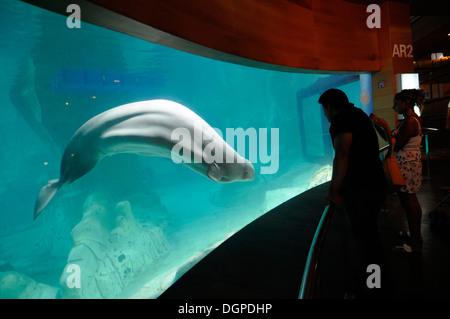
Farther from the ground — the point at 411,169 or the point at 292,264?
the point at 411,169

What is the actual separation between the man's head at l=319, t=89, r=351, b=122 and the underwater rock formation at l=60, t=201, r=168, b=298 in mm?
5463

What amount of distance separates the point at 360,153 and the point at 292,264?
1517 mm

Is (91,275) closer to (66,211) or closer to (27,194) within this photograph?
(66,211)

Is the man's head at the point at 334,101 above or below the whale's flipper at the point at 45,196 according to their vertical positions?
above

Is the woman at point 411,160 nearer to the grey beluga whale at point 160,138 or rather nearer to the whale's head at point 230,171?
the whale's head at point 230,171

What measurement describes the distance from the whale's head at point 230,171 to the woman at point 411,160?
1.74 meters

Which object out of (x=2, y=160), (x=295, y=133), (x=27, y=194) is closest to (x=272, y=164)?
(x=295, y=133)

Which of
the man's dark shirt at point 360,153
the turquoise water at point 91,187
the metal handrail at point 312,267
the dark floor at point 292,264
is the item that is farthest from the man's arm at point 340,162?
the turquoise water at point 91,187

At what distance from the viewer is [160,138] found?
282 cm

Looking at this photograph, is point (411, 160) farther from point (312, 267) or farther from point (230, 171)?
point (312, 267)

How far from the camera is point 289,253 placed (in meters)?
2.79

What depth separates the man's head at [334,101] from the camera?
1.81 metres

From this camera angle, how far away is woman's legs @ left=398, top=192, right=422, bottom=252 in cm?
243

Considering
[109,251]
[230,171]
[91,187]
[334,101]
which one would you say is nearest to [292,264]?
[230,171]
